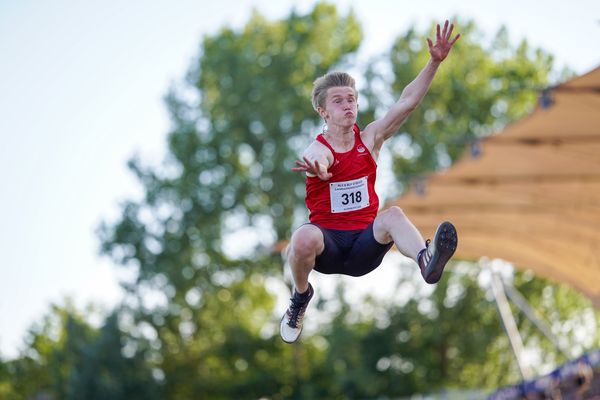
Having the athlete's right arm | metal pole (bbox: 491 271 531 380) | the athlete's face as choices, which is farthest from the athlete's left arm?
metal pole (bbox: 491 271 531 380)

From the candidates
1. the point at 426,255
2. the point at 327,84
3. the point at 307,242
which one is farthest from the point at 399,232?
the point at 327,84

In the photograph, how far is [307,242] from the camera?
7051 millimetres

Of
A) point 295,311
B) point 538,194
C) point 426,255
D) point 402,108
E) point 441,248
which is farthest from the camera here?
point 538,194

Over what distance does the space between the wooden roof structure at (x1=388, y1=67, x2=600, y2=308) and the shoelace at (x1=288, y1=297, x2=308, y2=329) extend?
25.6 feet

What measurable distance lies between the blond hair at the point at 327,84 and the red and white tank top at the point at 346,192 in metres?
0.26

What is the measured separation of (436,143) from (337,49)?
21.7ft

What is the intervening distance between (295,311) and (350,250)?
101cm

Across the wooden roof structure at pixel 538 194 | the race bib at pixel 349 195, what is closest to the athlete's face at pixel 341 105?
the race bib at pixel 349 195

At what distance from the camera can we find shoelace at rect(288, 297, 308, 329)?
8.00 metres

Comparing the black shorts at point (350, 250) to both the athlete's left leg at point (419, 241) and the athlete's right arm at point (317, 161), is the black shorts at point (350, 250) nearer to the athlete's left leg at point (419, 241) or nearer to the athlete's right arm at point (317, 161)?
the athlete's left leg at point (419, 241)

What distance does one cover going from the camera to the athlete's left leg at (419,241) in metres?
6.61

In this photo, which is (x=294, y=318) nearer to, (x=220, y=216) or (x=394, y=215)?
(x=394, y=215)

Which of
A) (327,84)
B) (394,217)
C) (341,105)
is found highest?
(327,84)

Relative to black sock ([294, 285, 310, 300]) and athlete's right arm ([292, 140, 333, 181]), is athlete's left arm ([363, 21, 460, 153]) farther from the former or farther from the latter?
black sock ([294, 285, 310, 300])
